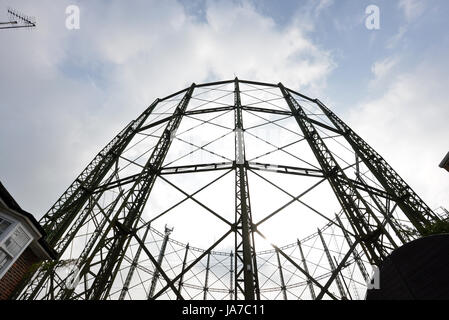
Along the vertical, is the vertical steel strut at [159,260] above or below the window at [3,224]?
above

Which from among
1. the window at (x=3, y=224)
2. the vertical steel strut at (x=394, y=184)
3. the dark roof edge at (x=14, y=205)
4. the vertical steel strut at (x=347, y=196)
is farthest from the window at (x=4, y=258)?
the vertical steel strut at (x=394, y=184)

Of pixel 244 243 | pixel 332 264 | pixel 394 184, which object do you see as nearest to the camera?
pixel 244 243

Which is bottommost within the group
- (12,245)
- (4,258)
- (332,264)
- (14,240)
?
(4,258)

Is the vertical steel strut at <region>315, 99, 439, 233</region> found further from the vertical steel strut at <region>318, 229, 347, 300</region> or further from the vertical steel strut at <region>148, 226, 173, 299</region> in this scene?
the vertical steel strut at <region>148, 226, 173, 299</region>

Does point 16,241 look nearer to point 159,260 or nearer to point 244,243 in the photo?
point 244,243

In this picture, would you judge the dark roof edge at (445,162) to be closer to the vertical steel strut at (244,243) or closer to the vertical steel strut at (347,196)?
the vertical steel strut at (347,196)

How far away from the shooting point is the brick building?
20.8ft

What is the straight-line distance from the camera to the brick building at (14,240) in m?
6.34

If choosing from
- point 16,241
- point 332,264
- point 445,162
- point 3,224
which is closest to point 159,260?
point 332,264

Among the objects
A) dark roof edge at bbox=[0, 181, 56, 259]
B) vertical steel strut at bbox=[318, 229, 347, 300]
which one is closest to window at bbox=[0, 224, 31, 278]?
dark roof edge at bbox=[0, 181, 56, 259]

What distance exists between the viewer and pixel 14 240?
657cm
